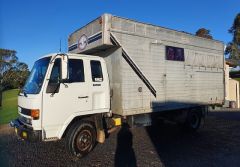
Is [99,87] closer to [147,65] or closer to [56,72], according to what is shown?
[56,72]

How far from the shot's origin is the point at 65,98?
5.93 metres

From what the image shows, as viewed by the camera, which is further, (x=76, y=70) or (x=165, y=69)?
(x=165, y=69)

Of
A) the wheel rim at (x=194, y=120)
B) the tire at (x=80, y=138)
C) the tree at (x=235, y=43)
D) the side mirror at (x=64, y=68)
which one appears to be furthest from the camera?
the tree at (x=235, y=43)

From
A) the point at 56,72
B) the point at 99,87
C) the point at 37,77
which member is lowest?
the point at 99,87

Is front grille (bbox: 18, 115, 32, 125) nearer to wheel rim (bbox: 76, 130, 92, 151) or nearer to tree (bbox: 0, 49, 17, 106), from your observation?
wheel rim (bbox: 76, 130, 92, 151)

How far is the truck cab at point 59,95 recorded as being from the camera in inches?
219

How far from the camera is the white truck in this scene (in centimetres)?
575

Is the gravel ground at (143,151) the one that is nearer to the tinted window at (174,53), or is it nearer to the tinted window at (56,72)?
the tinted window at (56,72)

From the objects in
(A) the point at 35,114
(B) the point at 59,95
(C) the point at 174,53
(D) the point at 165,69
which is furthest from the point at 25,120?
(C) the point at 174,53

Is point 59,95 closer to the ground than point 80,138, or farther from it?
farther from it

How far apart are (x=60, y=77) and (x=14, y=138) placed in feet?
15.3

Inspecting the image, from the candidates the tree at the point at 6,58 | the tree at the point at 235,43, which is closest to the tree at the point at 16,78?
the tree at the point at 6,58

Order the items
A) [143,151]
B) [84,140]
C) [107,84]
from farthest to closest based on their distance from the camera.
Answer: [143,151] < [107,84] < [84,140]

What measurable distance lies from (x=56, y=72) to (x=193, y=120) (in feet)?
19.9
